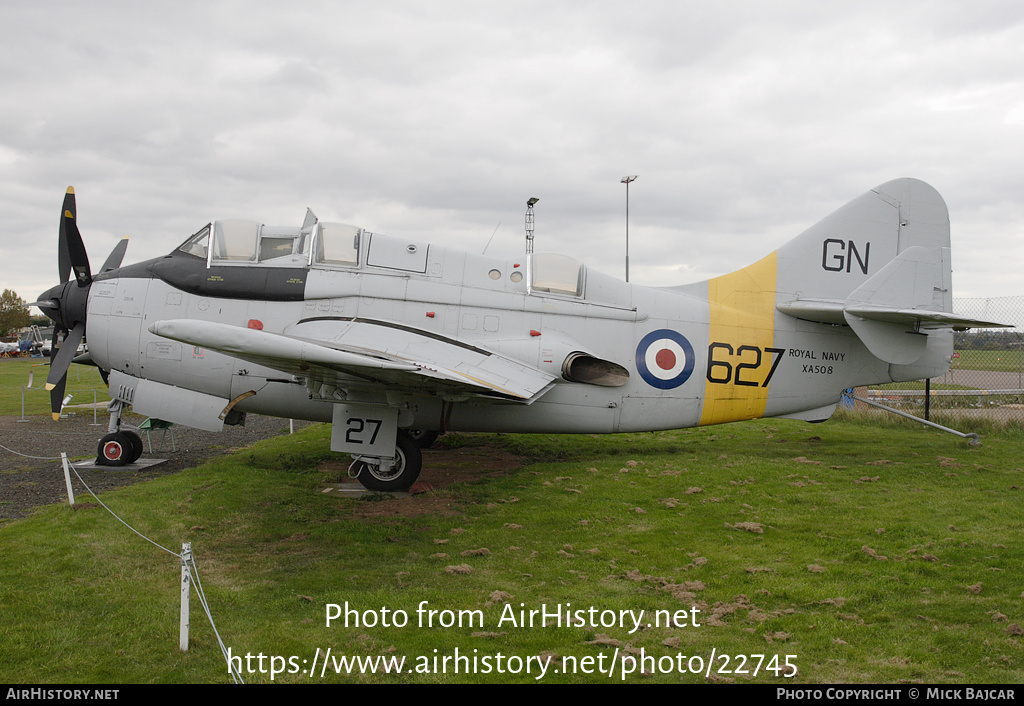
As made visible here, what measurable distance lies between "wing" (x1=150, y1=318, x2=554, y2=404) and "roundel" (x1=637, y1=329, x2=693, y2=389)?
1539mm

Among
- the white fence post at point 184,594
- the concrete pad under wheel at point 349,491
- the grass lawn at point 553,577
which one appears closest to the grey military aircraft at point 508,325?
the concrete pad under wheel at point 349,491

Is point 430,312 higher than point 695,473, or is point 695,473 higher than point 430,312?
point 430,312

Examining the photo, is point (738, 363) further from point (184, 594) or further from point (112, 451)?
point (112, 451)

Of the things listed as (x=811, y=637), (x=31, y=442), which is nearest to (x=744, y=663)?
(x=811, y=637)

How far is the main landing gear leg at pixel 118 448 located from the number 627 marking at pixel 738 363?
8.63m

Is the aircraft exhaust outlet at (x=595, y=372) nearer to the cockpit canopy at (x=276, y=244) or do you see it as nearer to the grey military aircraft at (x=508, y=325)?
the grey military aircraft at (x=508, y=325)

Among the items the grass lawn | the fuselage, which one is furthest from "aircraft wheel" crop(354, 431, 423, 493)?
the fuselage

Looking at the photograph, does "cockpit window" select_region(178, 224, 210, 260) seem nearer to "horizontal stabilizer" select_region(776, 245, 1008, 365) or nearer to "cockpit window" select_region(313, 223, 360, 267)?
"cockpit window" select_region(313, 223, 360, 267)

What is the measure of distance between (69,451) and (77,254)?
13.9 ft

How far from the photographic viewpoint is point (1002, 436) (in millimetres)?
11578

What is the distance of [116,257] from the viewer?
33.4ft

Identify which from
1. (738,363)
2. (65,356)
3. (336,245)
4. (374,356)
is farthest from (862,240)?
(65,356)

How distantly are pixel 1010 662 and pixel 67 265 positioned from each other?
11748 millimetres
